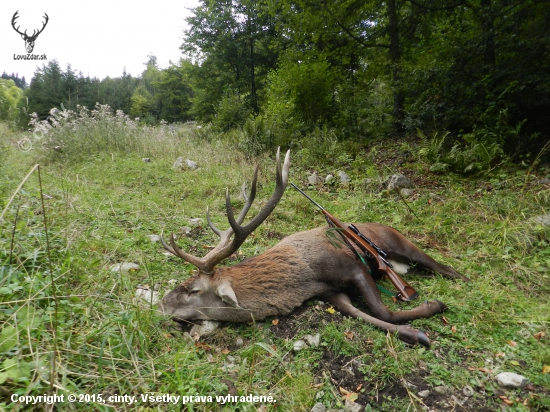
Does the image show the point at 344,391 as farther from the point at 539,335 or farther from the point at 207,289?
the point at 539,335

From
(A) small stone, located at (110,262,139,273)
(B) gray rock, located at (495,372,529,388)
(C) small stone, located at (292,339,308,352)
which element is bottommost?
(C) small stone, located at (292,339,308,352)

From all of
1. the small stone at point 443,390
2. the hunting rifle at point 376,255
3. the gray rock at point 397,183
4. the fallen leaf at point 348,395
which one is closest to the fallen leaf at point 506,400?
the small stone at point 443,390

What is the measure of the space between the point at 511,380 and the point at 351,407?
111cm

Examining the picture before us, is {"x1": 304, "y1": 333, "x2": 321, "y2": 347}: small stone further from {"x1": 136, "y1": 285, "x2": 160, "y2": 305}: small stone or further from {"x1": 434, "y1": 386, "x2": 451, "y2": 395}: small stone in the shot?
{"x1": 136, "y1": 285, "x2": 160, "y2": 305}: small stone

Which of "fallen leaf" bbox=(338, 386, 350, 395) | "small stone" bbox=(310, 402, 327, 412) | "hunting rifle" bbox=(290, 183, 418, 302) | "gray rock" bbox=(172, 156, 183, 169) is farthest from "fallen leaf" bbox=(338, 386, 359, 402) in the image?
"gray rock" bbox=(172, 156, 183, 169)

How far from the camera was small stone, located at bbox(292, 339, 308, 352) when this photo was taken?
2417 mm

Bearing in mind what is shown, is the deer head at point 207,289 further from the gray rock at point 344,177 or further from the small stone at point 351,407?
the gray rock at point 344,177

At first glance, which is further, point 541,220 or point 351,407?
point 541,220

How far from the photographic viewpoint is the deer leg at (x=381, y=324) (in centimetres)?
248

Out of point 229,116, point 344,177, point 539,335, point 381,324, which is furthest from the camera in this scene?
point 229,116

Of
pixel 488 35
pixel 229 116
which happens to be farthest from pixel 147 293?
pixel 229 116

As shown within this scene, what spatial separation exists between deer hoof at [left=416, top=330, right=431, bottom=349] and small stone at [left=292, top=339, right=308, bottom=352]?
93cm

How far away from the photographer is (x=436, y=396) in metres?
1.96

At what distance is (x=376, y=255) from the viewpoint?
10.8ft
